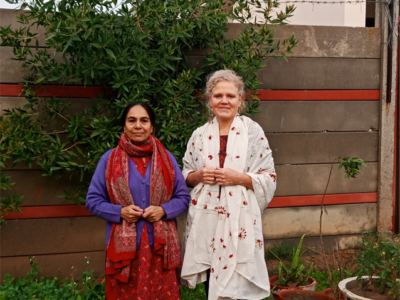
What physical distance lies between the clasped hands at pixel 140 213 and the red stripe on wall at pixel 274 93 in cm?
159

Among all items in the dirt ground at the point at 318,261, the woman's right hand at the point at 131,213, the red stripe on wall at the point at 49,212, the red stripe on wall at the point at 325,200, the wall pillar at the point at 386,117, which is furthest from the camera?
the wall pillar at the point at 386,117

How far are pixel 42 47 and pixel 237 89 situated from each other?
199cm

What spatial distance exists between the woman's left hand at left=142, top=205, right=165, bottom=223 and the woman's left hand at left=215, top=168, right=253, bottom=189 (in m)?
0.39

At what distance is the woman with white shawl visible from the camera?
8.32ft

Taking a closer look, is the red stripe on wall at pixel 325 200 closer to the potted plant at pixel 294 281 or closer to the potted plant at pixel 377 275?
the potted plant at pixel 294 281

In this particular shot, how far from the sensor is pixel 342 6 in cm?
609

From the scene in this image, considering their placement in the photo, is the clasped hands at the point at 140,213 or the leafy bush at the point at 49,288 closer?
A: the clasped hands at the point at 140,213

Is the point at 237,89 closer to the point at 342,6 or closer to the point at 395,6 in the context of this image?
the point at 395,6

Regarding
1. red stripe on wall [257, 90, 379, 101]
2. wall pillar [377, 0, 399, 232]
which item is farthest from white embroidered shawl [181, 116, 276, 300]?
wall pillar [377, 0, 399, 232]

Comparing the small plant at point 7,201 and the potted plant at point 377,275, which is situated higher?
the small plant at point 7,201

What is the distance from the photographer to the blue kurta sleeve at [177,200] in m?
2.55

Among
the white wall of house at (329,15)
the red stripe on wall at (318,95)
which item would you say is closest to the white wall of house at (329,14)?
the white wall of house at (329,15)

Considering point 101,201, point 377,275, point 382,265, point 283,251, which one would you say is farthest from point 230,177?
point 283,251

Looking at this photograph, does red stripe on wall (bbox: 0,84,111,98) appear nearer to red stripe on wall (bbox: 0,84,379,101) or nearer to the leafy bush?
red stripe on wall (bbox: 0,84,379,101)
